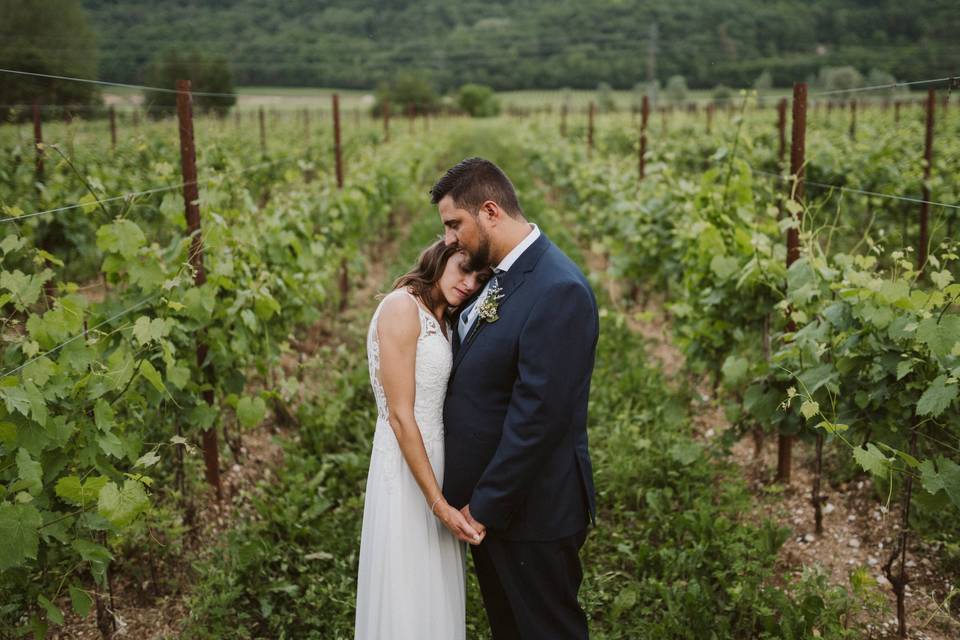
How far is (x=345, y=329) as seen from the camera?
7.43 meters

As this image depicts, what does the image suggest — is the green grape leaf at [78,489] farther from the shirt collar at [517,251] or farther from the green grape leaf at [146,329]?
the shirt collar at [517,251]

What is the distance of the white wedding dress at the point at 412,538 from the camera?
8.26 feet

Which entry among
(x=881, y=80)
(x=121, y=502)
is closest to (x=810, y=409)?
(x=121, y=502)

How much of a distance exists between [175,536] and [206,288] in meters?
1.26

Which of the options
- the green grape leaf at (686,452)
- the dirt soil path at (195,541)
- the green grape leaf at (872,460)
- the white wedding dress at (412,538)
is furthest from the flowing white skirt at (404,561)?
the green grape leaf at (686,452)

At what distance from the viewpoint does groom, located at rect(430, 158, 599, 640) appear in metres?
2.28

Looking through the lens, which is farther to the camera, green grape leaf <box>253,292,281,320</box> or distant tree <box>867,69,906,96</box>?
distant tree <box>867,69,906,96</box>

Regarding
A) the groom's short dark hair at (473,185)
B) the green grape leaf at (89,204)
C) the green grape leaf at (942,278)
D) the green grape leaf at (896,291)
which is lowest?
the green grape leaf at (896,291)

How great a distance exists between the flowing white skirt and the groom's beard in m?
0.57

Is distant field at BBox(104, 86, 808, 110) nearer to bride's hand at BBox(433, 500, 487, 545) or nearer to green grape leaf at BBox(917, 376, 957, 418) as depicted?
bride's hand at BBox(433, 500, 487, 545)

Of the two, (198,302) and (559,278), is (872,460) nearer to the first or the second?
(559,278)

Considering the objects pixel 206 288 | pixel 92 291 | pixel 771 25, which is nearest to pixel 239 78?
pixel 771 25

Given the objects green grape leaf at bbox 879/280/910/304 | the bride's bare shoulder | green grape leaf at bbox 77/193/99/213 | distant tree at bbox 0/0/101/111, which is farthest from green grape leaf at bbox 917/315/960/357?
distant tree at bbox 0/0/101/111

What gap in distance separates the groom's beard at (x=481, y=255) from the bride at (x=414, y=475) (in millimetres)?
38
